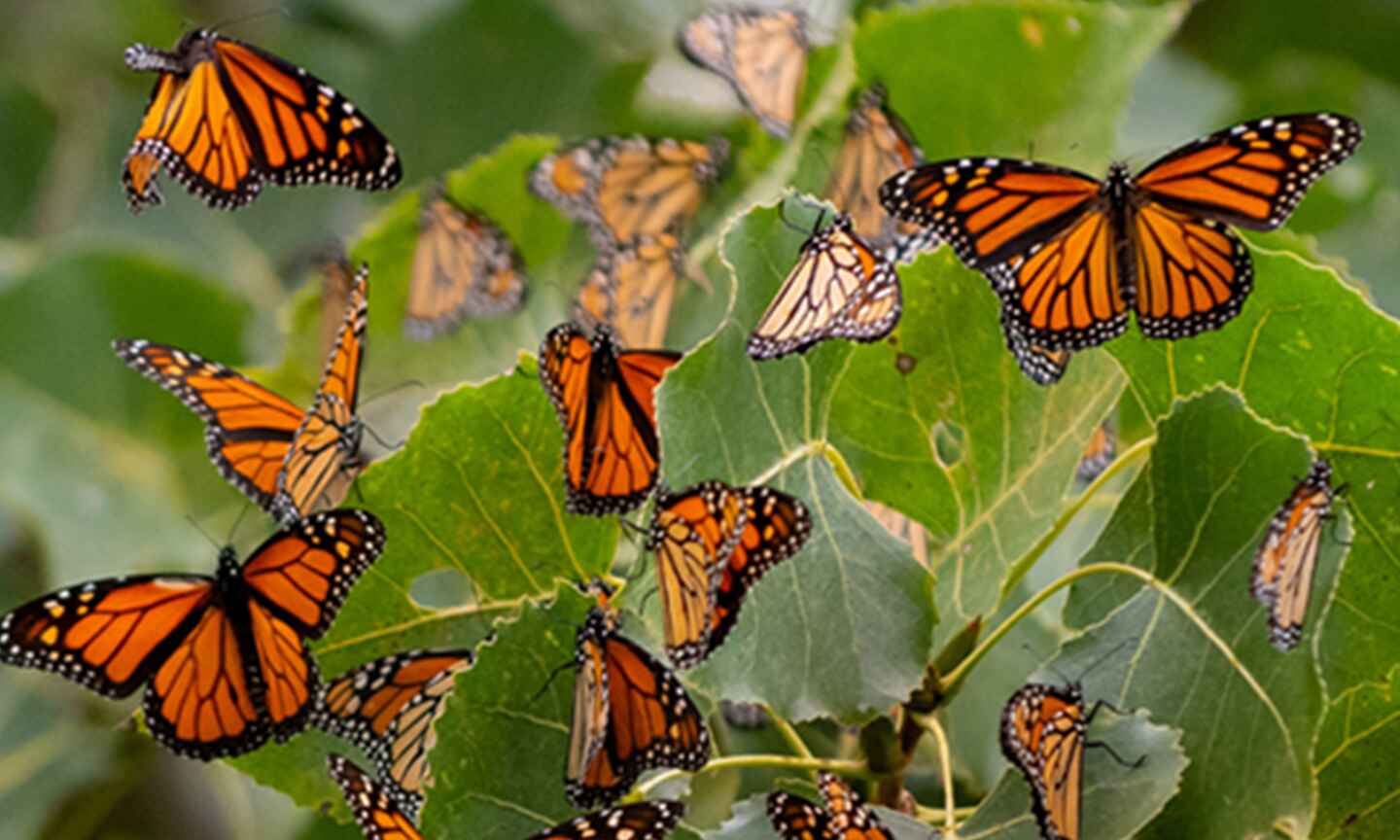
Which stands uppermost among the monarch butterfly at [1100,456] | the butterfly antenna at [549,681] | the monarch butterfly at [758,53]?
the monarch butterfly at [758,53]

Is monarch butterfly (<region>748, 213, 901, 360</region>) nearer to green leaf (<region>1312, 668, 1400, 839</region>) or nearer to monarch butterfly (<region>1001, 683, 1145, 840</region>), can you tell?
monarch butterfly (<region>1001, 683, 1145, 840</region>)

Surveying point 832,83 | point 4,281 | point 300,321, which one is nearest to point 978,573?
point 832,83

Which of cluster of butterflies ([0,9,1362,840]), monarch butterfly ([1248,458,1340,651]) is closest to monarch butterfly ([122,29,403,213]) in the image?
cluster of butterflies ([0,9,1362,840])

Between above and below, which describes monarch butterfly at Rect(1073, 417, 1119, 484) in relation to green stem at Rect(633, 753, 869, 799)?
above

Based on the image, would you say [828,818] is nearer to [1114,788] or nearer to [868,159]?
[1114,788]

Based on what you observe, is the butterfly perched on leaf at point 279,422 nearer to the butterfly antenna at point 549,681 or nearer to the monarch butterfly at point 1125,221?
the butterfly antenna at point 549,681

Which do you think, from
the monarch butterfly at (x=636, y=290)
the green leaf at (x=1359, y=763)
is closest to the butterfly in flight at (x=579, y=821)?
the green leaf at (x=1359, y=763)

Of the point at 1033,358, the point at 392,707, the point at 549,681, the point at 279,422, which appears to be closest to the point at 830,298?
the point at 1033,358
